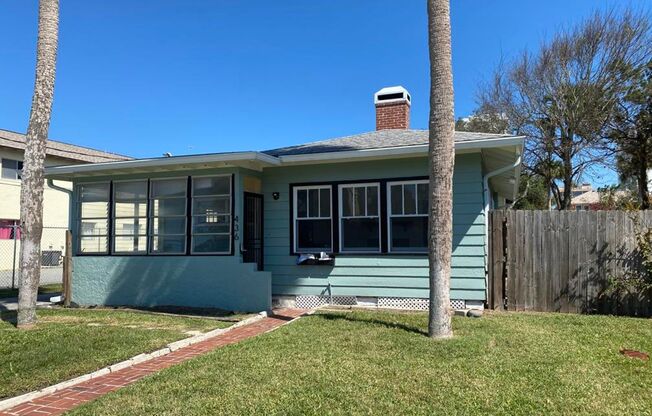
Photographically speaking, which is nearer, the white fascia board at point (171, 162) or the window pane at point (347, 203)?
the white fascia board at point (171, 162)

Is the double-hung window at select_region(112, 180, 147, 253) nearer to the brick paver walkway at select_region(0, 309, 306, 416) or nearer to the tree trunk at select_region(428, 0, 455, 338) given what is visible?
the brick paver walkway at select_region(0, 309, 306, 416)

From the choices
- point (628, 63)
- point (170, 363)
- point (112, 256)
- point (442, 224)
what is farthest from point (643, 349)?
point (628, 63)

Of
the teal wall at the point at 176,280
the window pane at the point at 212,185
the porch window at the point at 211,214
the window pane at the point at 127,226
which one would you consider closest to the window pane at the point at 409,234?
the teal wall at the point at 176,280

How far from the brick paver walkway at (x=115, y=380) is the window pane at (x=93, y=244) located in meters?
4.93

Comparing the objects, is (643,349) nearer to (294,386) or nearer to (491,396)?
(491,396)

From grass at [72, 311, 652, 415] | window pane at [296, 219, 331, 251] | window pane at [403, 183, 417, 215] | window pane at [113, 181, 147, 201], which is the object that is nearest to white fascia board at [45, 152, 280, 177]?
→ window pane at [113, 181, 147, 201]

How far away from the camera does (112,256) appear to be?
11.0m

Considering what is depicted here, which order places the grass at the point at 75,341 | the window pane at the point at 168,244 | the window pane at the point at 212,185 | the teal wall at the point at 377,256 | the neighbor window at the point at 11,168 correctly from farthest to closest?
the neighbor window at the point at 11,168 → the window pane at the point at 168,244 → the window pane at the point at 212,185 → the teal wall at the point at 377,256 → the grass at the point at 75,341

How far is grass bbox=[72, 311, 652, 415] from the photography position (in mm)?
4273

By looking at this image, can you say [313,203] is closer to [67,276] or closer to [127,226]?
[127,226]

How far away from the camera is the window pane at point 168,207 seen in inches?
416

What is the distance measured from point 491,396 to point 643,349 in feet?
9.79

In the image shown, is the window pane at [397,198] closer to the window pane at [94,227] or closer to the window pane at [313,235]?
the window pane at [313,235]

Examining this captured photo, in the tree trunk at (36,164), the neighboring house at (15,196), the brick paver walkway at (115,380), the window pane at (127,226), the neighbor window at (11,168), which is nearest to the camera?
the brick paver walkway at (115,380)
